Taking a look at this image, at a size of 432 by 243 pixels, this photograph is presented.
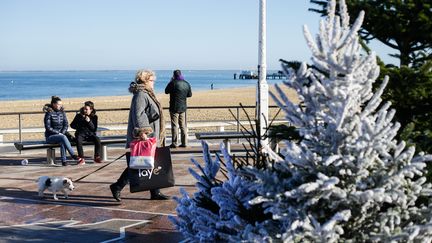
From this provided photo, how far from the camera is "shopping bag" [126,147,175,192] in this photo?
7645 millimetres

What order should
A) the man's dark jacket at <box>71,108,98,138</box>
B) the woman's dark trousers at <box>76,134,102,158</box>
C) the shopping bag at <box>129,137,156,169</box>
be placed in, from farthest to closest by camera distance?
1. the man's dark jacket at <box>71,108,98,138</box>
2. the woman's dark trousers at <box>76,134,102,158</box>
3. the shopping bag at <box>129,137,156,169</box>

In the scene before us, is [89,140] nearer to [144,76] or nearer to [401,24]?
[144,76]

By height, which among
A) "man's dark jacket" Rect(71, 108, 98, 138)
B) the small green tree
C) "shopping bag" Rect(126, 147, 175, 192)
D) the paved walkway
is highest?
the small green tree

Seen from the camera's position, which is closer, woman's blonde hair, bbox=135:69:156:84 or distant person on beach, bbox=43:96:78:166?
woman's blonde hair, bbox=135:69:156:84

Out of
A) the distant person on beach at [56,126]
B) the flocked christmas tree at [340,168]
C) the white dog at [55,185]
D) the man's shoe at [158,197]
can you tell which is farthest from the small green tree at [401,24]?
the distant person on beach at [56,126]

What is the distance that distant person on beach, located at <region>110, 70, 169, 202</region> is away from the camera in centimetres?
777

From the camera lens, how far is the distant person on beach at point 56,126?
11.3 meters

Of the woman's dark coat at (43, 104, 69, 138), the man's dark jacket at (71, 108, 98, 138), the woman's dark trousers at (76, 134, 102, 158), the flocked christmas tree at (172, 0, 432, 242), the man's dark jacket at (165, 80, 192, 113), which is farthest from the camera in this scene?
the man's dark jacket at (165, 80, 192, 113)

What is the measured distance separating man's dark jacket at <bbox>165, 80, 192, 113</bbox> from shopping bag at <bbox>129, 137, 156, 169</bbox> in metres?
5.81

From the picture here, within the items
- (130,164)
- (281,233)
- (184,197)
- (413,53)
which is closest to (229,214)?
(281,233)

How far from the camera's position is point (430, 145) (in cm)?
370

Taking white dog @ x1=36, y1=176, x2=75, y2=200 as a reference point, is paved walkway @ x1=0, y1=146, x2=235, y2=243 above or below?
below

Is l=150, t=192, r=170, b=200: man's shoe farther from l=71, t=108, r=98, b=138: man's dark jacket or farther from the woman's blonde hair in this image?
l=71, t=108, r=98, b=138: man's dark jacket

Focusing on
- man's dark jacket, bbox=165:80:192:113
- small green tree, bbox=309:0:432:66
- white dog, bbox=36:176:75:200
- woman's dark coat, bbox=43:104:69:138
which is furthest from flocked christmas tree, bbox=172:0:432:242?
man's dark jacket, bbox=165:80:192:113
